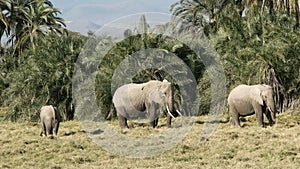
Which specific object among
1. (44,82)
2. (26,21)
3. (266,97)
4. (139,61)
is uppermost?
(26,21)

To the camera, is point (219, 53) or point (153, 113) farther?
point (219, 53)

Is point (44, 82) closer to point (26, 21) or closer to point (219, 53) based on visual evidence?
point (219, 53)

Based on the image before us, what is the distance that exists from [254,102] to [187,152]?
4949 mm

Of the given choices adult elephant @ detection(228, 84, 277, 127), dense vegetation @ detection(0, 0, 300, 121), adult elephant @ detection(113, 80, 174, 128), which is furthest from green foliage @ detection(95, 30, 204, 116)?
adult elephant @ detection(228, 84, 277, 127)

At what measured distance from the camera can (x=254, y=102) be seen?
17.9m

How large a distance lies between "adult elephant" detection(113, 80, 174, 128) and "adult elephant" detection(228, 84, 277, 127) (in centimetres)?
220

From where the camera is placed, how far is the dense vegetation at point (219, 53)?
2417 centimetres

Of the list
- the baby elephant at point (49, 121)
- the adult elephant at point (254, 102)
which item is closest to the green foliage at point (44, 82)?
the baby elephant at point (49, 121)

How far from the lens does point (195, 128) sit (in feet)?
60.5

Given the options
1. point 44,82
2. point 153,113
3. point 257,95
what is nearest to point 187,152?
point 257,95

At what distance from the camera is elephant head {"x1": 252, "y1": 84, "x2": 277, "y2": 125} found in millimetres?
17297

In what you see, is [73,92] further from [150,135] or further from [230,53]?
[150,135]

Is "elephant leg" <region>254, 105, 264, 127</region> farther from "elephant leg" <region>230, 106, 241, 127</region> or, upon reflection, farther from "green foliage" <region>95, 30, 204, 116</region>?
"green foliage" <region>95, 30, 204, 116</region>

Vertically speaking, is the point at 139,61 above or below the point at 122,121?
above
